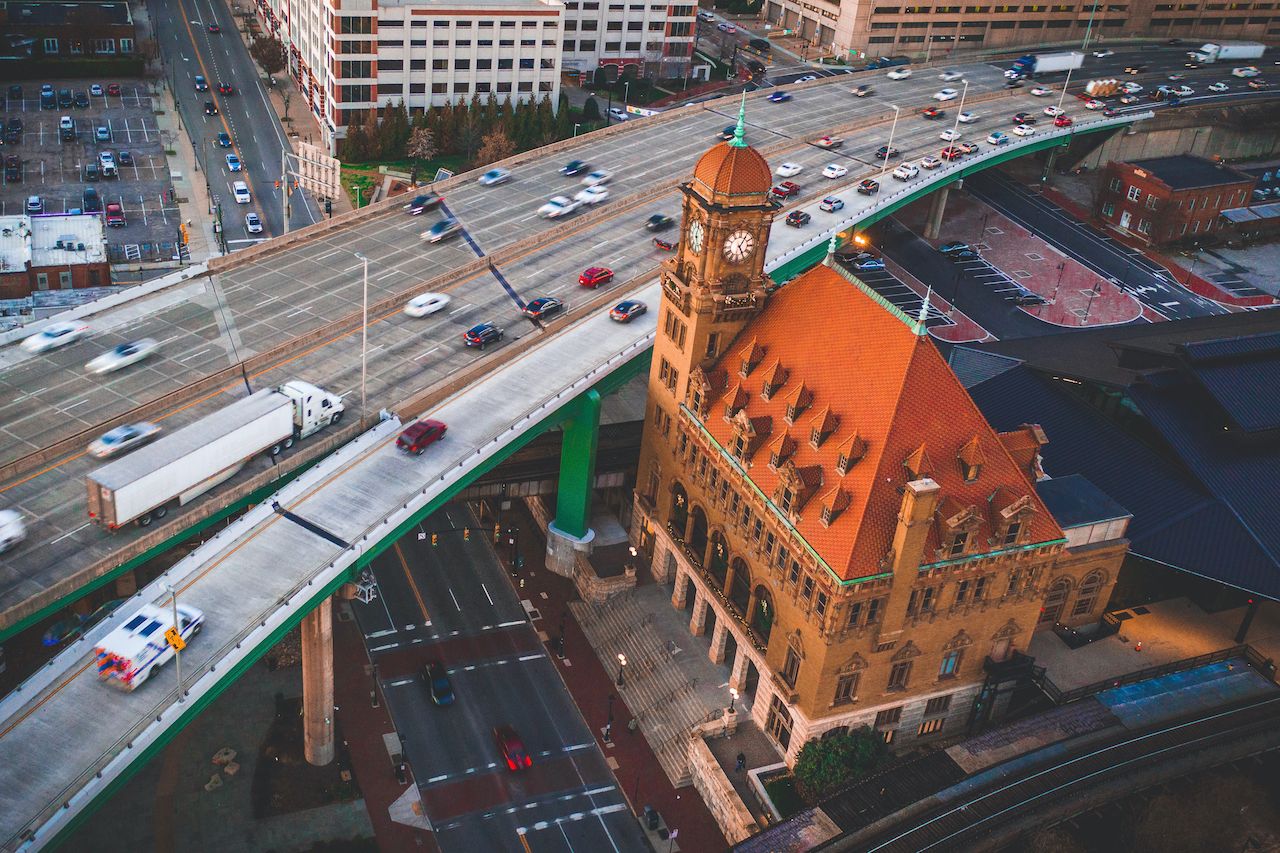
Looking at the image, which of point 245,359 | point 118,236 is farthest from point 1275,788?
point 118,236

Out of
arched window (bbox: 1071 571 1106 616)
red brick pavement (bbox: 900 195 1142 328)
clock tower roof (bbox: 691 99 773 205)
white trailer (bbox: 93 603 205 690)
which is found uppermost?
clock tower roof (bbox: 691 99 773 205)

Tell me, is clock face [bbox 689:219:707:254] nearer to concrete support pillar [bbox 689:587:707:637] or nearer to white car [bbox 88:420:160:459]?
concrete support pillar [bbox 689:587:707:637]

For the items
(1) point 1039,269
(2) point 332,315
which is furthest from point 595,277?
(1) point 1039,269

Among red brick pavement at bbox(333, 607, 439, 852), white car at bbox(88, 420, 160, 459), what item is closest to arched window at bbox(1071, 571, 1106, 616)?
red brick pavement at bbox(333, 607, 439, 852)

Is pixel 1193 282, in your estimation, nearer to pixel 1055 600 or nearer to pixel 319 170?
pixel 1055 600

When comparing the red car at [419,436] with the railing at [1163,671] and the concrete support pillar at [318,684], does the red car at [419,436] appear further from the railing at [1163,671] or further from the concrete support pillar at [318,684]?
the railing at [1163,671]
